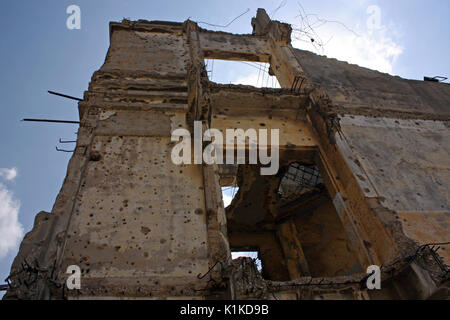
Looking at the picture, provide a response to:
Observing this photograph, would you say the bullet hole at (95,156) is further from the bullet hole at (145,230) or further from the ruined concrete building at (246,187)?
the bullet hole at (145,230)

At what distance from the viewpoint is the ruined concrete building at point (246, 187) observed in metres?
4.59

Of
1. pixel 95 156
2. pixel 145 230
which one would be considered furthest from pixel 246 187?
pixel 145 230

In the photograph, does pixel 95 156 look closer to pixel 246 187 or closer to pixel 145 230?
pixel 145 230

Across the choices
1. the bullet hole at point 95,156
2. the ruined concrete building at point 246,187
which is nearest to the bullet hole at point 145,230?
the ruined concrete building at point 246,187

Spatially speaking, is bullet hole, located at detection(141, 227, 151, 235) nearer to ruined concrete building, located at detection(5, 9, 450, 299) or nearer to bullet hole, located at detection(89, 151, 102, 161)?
ruined concrete building, located at detection(5, 9, 450, 299)

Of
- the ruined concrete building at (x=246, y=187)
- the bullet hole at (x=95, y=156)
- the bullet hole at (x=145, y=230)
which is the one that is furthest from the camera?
the bullet hole at (x=95, y=156)

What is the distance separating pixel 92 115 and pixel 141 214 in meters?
2.55

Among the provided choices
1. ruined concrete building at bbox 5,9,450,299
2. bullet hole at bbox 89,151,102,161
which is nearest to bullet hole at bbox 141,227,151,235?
ruined concrete building at bbox 5,9,450,299

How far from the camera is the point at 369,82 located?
968 cm

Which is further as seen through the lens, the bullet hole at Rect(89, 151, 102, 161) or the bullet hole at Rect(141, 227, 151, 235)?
the bullet hole at Rect(89, 151, 102, 161)

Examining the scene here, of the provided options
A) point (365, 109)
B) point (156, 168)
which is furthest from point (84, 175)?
point (365, 109)

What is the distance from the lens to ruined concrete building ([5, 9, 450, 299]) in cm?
459

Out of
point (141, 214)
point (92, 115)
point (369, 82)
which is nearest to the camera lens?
point (141, 214)

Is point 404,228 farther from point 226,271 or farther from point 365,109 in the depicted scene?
point 365,109
